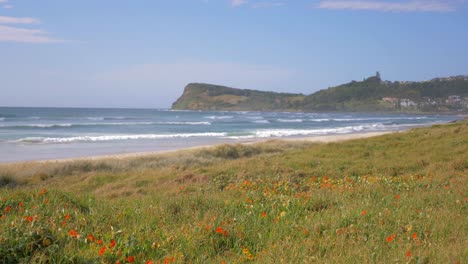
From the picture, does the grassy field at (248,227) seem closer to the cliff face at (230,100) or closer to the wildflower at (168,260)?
the wildflower at (168,260)

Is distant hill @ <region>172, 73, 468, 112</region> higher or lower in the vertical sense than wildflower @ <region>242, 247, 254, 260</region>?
higher

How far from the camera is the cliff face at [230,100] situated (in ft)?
546

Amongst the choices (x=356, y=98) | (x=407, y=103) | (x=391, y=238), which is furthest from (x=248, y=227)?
(x=356, y=98)

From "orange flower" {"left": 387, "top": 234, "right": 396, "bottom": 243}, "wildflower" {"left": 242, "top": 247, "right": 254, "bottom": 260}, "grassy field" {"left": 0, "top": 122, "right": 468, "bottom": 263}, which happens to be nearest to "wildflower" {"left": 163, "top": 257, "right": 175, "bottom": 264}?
"grassy field" {"left": 0, "top": 122, "right": 468, "bottom": 263}

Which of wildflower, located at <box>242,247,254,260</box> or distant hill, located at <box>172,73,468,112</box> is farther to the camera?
distant hill, located at <box>172,73,468,112</box>

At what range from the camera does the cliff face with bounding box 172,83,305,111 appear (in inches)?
6550

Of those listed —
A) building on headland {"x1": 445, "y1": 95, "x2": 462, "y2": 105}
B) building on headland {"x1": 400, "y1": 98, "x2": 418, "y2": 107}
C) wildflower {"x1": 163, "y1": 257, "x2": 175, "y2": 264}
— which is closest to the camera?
wildflower {"x1": 163, "y1": 257, "x2": 175, "y2": 264}

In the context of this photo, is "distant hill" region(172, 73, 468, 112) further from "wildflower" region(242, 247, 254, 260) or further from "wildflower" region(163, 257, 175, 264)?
"wildflower" region(163, 257, 175, 264)

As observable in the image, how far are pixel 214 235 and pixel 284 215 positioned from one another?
1.16 m

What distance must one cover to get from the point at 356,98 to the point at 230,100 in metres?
46.5

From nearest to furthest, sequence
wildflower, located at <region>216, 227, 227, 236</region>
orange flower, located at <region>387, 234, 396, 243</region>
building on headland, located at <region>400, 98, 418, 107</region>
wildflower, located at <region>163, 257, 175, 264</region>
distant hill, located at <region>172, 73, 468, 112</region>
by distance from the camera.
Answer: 1. wildflower, located at <region>163, 257, 175, 264</region>
2. orange flower, located at <region>387, 234, 396, 243</region>
3. wildflower, located at <region>216, 227, 227, 236</region>
4. building on headland, located at <region>400, 98, 418, 107</region>
5. distant hill, located at <region>172, 73, 468, 112</region>

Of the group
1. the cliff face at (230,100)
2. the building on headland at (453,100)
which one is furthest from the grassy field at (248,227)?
the cliff face at (230,100)

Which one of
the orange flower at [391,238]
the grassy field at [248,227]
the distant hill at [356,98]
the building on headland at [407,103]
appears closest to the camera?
the grassy field at [248,227]

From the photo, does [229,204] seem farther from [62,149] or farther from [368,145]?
[62,149]
